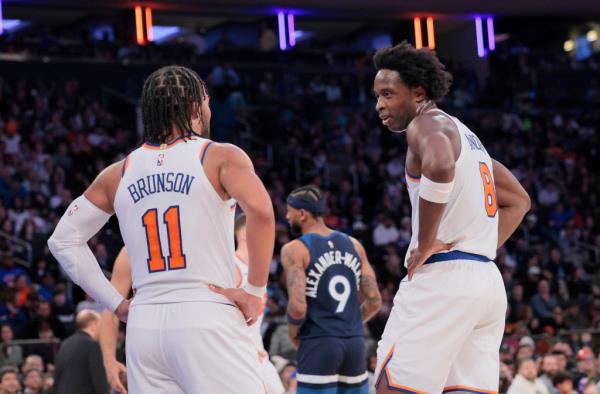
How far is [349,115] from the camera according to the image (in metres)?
24.5

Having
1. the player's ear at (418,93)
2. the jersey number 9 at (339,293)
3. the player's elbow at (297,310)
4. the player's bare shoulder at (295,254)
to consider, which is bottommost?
Answer: the player's elbow at (297,310)

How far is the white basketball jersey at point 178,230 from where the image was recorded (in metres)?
4.15

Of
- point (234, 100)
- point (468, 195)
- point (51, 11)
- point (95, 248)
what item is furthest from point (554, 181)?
point (468, 195)

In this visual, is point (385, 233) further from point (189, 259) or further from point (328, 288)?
point (189, 259)

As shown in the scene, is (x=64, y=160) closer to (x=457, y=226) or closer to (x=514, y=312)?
(x=514, y=312)

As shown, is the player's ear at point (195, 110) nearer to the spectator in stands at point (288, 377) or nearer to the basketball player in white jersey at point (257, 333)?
the basketball player in white jersey at point (257, 333)

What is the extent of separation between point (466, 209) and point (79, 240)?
1723 mm

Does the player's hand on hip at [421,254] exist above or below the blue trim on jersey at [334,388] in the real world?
above

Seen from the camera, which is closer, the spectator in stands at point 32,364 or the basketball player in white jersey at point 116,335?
the basketball player in white jersey at point 116,335

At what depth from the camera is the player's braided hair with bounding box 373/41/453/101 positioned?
487cm

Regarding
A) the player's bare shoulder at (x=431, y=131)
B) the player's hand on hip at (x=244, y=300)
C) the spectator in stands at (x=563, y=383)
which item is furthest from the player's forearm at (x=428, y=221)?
the spectator in stands at (x=563, y=383)

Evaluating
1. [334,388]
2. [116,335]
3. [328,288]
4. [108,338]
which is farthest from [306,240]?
[108,338]

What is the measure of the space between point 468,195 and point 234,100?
61.4 feet

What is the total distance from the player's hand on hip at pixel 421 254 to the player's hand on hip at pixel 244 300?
0.84 meters
